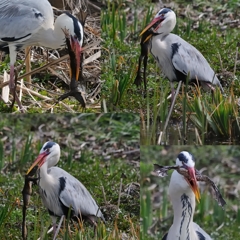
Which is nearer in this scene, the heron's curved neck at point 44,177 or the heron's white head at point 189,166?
the heron's white head at point 189,166

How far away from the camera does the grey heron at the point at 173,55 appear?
15.4 ft

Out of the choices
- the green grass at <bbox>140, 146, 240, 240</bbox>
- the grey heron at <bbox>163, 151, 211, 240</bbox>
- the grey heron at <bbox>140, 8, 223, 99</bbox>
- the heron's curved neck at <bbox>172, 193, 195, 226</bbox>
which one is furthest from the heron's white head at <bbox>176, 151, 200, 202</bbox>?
the grey heron at <bbox>140, 8, 223, 99</bbox>

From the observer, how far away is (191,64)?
471 centimetres

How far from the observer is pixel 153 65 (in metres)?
5.30

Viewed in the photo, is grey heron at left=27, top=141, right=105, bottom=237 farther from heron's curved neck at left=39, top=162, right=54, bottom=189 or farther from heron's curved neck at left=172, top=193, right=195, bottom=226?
heron's curved neck at left=172, top=193, right=195, bottom=226

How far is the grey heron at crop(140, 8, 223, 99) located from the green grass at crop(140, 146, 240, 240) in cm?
47

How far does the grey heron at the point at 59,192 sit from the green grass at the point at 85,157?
14 centimetres

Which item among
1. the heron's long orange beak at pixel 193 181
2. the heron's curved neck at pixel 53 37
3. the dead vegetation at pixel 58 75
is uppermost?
the heron's curved neck at pixel 53 37

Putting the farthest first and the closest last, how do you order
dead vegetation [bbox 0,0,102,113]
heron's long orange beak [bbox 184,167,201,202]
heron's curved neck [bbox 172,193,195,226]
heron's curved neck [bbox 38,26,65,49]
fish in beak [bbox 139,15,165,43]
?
dead vegetation [bbox 0,0,102,113], fish in beak [bbox 139,15,165,43], heron's curved neck [bbox 38,26,65,49], heron's curved neck [bbox 172,193,195,226], heron's long orange beak [bbox 184,167,201,202]

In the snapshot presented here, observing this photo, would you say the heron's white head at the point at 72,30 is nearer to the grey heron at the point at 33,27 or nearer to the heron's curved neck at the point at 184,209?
the grey heron at the point at 33,27

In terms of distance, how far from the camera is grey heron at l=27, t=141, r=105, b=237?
4.34 metres

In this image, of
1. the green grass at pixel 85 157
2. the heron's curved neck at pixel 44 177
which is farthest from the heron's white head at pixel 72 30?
the green grass at pixel 85 157

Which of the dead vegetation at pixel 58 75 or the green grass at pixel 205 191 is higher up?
the dead vegetation at pixel 58 75

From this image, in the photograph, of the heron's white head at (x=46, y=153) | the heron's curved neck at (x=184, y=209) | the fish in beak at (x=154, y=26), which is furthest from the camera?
the fish in beak at (x=154, y=26)
